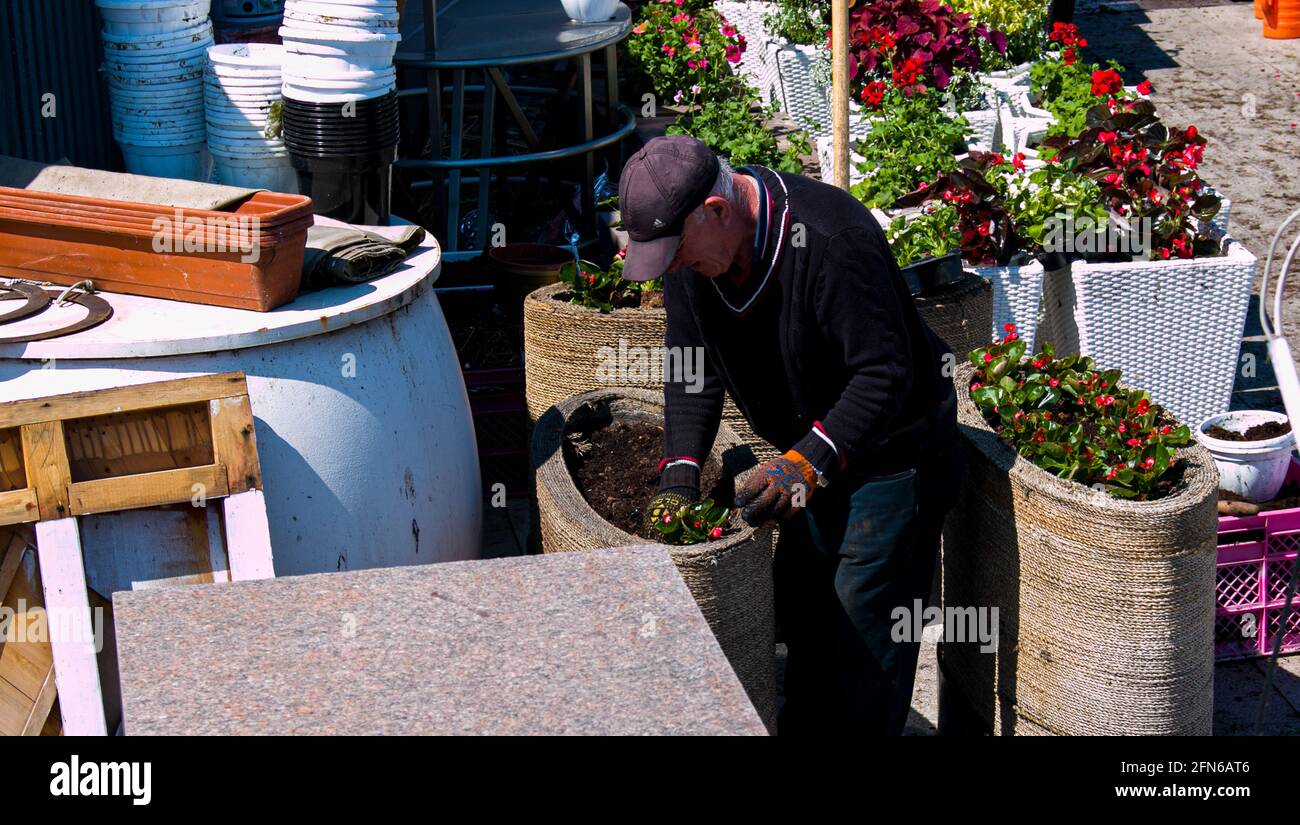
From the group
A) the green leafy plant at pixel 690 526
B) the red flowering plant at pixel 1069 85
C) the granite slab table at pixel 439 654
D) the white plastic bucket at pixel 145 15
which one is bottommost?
the green leafy plant at pixel 690 526

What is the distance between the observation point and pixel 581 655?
239 centimetres

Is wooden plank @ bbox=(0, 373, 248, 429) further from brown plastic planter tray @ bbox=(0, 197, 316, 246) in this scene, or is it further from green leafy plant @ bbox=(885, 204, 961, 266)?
green leafy plant @ bbox=(885, 204, 961, 266)

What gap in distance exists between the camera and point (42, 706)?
314 centimetres

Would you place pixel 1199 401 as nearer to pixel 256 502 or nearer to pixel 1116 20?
pixel 256 502

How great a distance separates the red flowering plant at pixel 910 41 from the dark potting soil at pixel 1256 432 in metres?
2.83

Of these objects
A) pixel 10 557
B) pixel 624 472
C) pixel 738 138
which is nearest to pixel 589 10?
pixel 738 138

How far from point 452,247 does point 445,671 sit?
3.96m

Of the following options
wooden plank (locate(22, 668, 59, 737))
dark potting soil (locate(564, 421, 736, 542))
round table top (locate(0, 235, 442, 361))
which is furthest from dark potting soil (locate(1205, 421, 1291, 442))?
wooden plank (locate(22, 668, 59, 737))

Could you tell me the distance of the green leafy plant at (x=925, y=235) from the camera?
4.68m

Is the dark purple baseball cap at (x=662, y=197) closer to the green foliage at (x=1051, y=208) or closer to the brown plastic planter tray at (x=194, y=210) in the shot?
the brown plastic planter tray at (x=194, y=210)

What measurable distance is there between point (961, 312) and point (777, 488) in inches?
58.6

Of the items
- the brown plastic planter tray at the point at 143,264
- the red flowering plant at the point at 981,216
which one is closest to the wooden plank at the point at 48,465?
the brown plastic planter tray at the point at 143,264

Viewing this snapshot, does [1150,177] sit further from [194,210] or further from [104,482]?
[104,482]
